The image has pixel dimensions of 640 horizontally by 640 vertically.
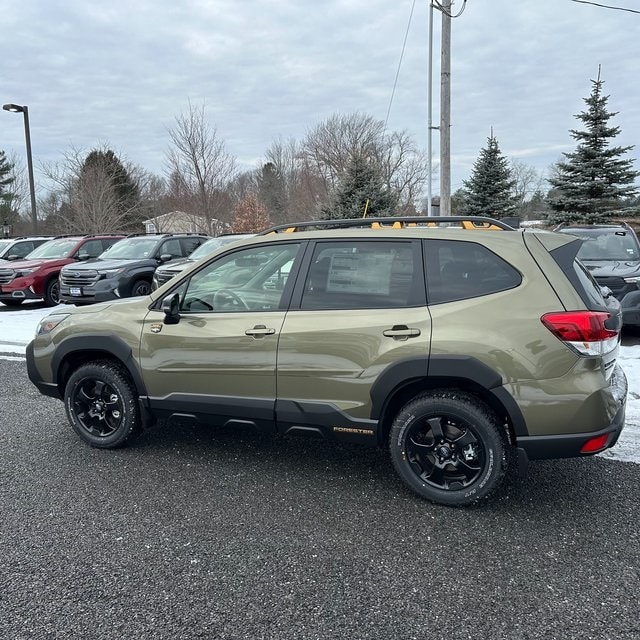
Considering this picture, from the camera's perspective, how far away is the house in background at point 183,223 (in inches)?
1002

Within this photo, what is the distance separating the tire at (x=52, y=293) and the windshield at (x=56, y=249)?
0.91 meters

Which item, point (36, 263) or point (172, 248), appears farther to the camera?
point (172, 248)

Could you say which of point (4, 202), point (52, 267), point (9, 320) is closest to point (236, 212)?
point (52, 267)

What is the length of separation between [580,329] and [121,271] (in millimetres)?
9856

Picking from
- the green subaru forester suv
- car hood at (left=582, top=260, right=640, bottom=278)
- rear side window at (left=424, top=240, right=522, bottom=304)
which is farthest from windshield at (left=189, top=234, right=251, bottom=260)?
rear side window at (left=424, top=240, right=522, bottom=304)

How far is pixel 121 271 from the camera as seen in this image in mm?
11016

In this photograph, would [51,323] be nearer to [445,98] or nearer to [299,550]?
[299,550]

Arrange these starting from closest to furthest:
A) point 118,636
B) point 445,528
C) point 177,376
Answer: point 118,636, point 445,528, point 177,376

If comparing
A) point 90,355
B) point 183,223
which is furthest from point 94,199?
point 90,355

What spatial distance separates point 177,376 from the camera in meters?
3.81

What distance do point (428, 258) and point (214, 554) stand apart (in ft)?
6.91

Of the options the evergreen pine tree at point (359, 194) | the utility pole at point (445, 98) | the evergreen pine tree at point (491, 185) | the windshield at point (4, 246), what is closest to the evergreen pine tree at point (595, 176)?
the evergreen pine tree at point (491, 185)

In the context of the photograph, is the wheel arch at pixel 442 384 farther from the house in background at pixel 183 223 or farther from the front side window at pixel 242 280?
the house in background at pixel 183 223

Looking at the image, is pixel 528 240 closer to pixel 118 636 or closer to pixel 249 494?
pixel 249 494
